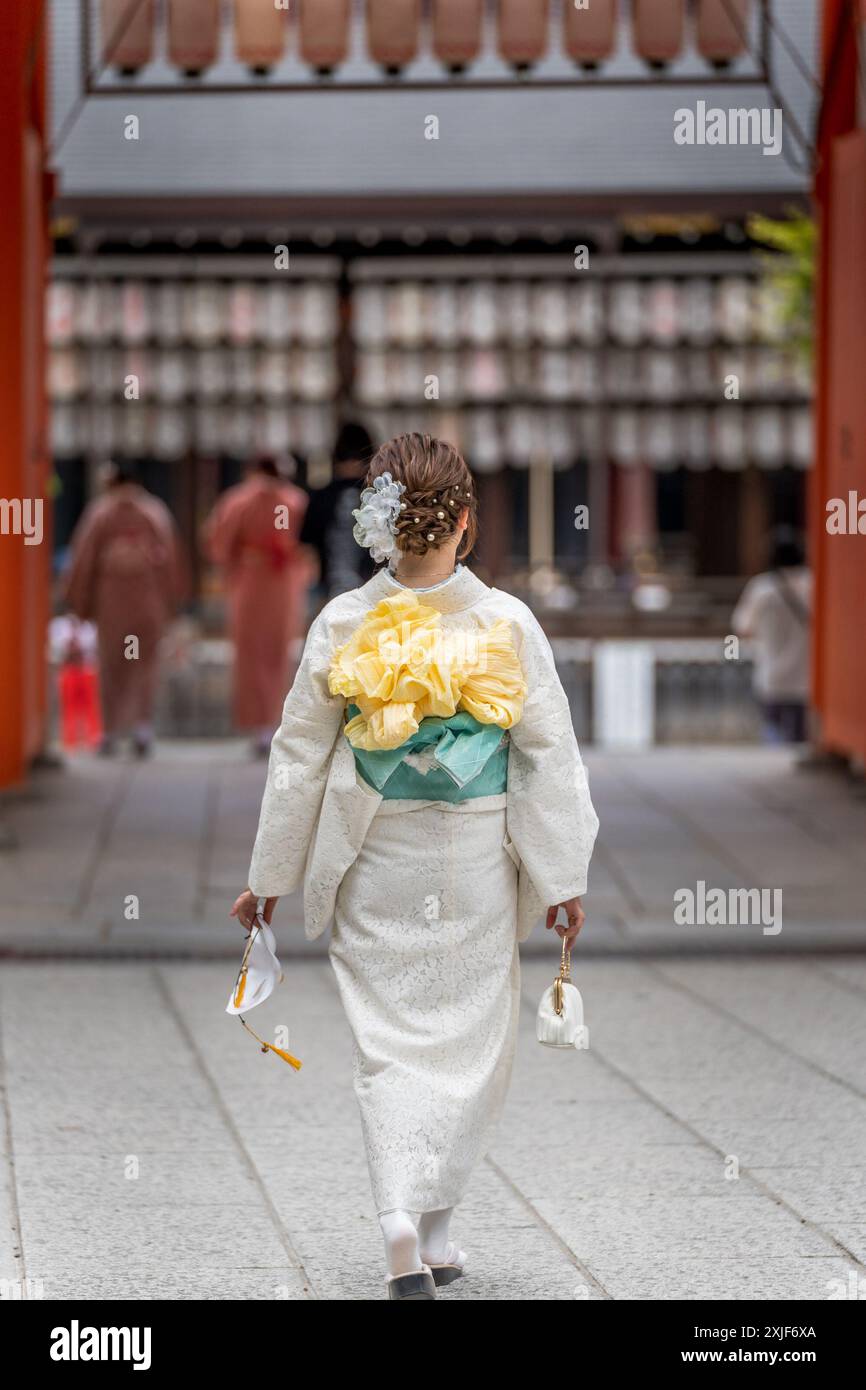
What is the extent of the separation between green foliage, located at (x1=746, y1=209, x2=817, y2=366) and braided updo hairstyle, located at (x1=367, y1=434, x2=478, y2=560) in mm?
15120

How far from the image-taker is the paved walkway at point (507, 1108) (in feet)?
15.1

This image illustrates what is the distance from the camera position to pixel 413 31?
12.2 metres

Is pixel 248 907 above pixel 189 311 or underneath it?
underneath

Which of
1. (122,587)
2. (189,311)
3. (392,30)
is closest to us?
(392,30)

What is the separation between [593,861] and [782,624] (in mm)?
4469

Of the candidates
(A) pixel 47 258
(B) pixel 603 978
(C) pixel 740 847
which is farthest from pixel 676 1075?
(A) pixel 47 258

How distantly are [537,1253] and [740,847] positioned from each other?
579cm

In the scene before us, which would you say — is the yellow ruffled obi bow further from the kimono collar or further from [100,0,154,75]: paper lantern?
[100,0,154,75]: paper lantern

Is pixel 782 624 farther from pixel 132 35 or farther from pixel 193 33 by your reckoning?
pixel 132 35

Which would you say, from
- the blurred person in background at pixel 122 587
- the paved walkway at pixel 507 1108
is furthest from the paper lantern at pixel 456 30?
the paved walkway at pixel 507 1108

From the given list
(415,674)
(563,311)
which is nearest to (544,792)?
(415,674)

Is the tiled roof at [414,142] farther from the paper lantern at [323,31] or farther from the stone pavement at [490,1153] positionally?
the stone pavement at [490,1153]

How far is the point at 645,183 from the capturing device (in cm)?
1636

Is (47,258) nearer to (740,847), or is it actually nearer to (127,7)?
(127,7)
